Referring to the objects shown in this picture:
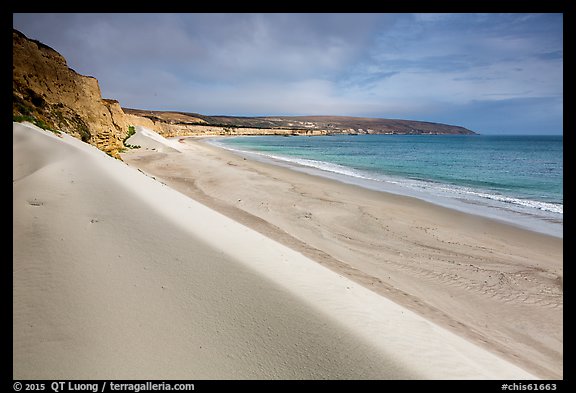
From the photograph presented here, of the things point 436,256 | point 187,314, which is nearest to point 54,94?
point 187,314

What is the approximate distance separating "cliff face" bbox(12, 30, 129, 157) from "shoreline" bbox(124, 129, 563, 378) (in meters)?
6.72

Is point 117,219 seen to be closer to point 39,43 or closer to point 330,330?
point 330,330

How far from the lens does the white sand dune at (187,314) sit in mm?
2342

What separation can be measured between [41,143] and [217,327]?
9237mm

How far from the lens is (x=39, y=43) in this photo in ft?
44.7

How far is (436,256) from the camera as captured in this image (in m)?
7.02

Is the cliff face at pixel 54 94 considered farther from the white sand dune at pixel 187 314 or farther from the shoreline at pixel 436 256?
the white sand dune at pixel 187 314

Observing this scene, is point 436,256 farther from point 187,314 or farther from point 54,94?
point 54,94

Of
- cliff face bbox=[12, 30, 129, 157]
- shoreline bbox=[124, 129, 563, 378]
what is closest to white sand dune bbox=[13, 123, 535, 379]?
shoreline bbox=[124, 129, 563, 378]

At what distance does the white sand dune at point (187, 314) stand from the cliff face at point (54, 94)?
1073cm

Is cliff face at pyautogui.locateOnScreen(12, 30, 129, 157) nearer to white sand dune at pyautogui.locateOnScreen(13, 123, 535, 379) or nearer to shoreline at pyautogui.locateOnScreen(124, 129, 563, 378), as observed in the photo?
shoreline at pyautogui.locateOnScreen(124, 129, 563, 378)

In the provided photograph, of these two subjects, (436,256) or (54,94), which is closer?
(436,256)

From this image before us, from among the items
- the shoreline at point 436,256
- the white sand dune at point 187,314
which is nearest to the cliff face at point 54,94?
the shoreline at point 436,256

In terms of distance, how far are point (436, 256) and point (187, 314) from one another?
6182 mm
